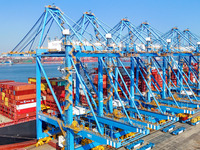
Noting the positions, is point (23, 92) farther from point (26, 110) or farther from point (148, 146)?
point (148, 146)

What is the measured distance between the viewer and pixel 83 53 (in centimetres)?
1988

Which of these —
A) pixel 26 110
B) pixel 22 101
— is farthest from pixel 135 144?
pixel 22 101

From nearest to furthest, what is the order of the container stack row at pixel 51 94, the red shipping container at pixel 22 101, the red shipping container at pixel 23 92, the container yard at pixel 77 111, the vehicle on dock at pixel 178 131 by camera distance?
the container yard at pixel 77 111
the red shipping container at pixel 22 101
the red shipping container at pixel 23 92
the container stack row at pixel 51 94
the vehicle on dock at pixel 178 131

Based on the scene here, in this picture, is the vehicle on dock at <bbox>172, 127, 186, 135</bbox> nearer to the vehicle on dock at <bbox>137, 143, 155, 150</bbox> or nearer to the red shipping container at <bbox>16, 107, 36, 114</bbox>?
the vehicle on dock at <bbox>137, 143, 155, 150</bbox>

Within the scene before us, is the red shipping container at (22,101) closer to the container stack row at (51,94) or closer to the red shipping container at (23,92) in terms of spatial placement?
the red shipping container at (23,92)

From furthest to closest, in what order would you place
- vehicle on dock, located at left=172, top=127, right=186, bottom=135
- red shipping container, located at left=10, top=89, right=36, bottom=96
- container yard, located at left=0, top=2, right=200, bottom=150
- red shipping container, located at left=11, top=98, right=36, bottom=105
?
vehicle on dock, located at left=172, top=127, right=186, bottom=135, red shipping container, located at left=10, top=89, right=36, bottom=96, red shipping container, located at left=11, top=98, right=36, bottom=105, container yard, located at left=0, top=2, right=200, bottom=150

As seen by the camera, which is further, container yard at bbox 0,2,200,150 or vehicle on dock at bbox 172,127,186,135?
vehicle on dock at bbox 172,127,186,135

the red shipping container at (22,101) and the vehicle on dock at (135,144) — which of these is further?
the red shipping container at (22,101)

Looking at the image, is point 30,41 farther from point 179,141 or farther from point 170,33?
point 170,33

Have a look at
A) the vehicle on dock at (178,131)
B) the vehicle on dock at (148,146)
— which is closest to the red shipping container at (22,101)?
the vehicle on dock at (148,146)

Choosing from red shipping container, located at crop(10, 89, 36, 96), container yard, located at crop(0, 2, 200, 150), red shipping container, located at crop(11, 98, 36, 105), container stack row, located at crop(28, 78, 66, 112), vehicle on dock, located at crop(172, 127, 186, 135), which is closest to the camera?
container yard, located at crop(0, 2, 200, 150)

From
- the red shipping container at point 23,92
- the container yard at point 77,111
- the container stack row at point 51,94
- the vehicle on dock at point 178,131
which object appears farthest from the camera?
the vehicle on dock at point 178,131

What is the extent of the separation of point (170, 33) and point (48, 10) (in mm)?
29084

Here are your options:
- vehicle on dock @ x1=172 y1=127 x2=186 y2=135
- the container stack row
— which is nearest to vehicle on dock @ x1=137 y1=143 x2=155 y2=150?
vehicle on dock @ x1=172 y1=127 x2=186 y2=135
